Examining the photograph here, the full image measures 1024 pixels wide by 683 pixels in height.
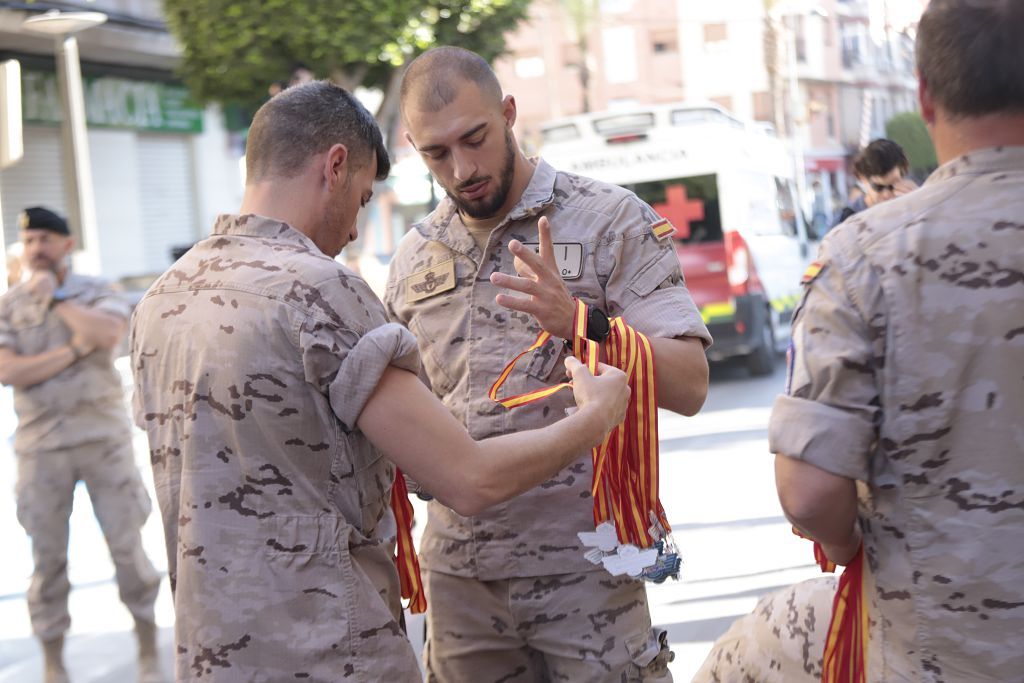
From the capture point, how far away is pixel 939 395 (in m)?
1.97

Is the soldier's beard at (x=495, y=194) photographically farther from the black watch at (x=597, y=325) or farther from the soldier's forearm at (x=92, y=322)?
the soldier's forearm at (x=92, y=322)

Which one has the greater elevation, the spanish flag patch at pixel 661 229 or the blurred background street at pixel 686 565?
the spanish flag patch at pixel 661 229

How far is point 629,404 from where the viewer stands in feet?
9.48

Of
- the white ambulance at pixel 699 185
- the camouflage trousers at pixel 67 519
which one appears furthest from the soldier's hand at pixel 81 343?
the white ambulance at pixel 699 185

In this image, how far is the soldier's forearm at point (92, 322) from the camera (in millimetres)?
5562

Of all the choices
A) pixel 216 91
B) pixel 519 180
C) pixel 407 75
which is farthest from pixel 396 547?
pixel 216 91

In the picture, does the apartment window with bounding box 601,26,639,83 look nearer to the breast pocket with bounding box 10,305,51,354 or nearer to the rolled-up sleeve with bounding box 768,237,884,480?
the breast pocket with bounding box 10,305,51,354

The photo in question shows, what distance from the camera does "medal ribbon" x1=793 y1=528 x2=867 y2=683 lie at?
2.18 metres

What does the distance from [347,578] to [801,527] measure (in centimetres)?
85

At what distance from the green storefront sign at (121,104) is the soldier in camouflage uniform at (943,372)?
1864 cm

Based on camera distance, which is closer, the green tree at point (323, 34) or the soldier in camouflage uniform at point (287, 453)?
the soldier in camouflage uniform at point (287, 453)

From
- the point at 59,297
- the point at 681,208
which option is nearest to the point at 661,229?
the point at 59,297

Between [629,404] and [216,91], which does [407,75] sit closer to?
[629,404]

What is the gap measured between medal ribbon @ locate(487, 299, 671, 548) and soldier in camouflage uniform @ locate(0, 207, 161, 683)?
3133 millimetres
